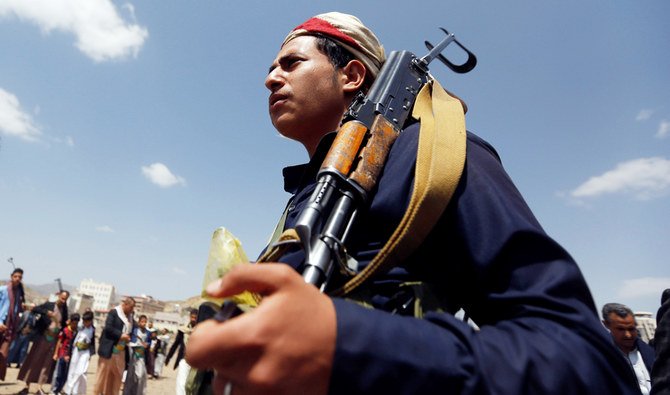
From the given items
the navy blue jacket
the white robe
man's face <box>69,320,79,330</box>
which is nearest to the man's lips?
the navy blue jacket

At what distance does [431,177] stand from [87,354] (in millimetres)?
10280

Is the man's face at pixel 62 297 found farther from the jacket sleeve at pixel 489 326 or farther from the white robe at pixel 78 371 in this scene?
the jacket sleeve at pixel 489 326

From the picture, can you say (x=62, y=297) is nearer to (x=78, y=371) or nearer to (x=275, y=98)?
(x=78, y=371)

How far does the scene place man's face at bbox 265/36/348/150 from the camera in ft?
6.42

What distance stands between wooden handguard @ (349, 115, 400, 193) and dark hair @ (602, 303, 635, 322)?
571cm

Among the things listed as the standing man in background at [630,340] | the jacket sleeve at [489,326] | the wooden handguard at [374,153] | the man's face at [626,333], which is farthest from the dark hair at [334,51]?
the man's face at [626,333]

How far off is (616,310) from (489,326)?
6.12 m

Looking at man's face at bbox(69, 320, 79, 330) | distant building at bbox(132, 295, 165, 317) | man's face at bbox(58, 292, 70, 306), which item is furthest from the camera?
distant building at bbox(132, 295, 165, 317)

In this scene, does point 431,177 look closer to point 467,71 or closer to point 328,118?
point 328,118

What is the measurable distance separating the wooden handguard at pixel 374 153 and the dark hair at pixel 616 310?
571cm

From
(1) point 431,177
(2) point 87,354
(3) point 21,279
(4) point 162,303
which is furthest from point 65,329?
(4) point 162,303

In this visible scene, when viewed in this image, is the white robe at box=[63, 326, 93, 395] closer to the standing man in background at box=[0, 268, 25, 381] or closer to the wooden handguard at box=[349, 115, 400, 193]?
the standing man in background at box=[0, 268, 25, 381]

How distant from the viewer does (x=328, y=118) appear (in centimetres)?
201

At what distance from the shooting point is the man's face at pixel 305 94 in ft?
6.42
